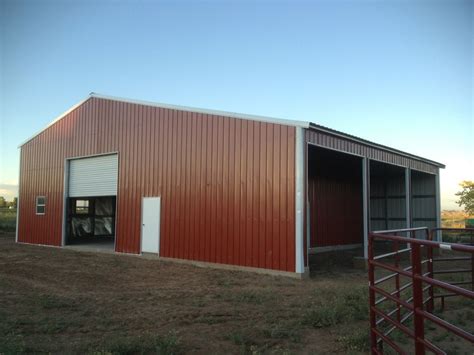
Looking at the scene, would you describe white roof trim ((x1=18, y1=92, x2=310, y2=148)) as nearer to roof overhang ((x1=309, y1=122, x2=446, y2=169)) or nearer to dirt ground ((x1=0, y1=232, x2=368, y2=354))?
roof overhang ((x1=309, y1=122, x2=446, y2=169))

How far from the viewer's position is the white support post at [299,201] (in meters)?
10.4

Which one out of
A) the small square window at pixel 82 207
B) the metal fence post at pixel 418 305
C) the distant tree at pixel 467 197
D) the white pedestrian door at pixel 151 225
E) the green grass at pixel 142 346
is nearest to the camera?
the metal fence post at pixel 418 305

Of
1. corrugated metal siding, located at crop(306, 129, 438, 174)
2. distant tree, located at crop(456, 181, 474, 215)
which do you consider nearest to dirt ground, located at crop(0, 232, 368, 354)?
corrugated metal siding, located at crop(306, 129, 438, 174)

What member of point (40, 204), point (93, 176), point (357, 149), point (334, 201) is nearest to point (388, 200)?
point (334, 201)

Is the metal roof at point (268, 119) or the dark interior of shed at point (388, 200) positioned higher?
the metal roof at point (268, 119)

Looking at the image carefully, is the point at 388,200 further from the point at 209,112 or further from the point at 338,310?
the point at 338,310

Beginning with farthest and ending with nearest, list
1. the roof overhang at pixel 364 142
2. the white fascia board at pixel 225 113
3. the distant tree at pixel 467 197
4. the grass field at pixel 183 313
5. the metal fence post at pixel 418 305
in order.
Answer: the distant tree at pixel 467 197
the roof overhang at pixel 364 142
the white fascia board at pixel 225 113
the grass field at pixel 183 313
the metal fence post at pixel 418 305

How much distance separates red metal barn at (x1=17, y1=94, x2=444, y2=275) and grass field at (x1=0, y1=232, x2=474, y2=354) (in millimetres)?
1613

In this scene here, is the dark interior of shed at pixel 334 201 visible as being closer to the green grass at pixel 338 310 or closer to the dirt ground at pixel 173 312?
the dirt ground at pixel 173 312

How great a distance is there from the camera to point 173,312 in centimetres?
679

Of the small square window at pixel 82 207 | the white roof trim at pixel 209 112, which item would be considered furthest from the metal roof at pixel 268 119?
the small square window at pixel 82 207

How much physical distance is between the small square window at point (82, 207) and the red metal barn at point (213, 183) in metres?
0.06

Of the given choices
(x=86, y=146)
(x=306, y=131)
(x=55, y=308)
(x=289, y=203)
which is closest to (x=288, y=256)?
(x=289, y=203)

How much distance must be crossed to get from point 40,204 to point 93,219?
454 cm
